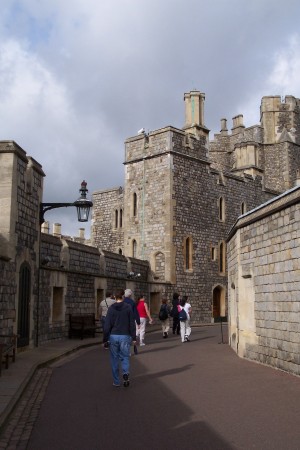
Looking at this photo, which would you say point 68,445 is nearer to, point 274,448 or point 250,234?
point 274,448

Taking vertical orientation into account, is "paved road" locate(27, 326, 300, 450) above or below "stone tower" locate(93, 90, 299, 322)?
below

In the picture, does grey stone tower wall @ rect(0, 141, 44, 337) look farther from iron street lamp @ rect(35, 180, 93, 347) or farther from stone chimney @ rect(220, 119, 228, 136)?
stone chimney @ rect(220, 119, 228, 136)

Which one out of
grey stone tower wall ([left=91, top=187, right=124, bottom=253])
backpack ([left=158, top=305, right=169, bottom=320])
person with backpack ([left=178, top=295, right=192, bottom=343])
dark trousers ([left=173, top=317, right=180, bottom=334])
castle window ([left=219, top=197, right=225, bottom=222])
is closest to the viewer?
person with backpack ([left=178, top=295, right=192, bottom=343])

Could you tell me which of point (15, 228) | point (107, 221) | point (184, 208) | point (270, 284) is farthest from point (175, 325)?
point (107, 221)

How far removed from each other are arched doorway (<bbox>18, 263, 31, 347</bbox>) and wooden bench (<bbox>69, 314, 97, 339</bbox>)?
11.5ft

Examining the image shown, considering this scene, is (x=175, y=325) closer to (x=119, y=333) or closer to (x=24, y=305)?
(x=24, y=305)

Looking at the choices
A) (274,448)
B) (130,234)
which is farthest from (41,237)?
(130,234)

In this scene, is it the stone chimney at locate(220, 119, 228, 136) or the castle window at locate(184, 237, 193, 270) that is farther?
the stone chimney at locate(220, 119, 228, 136)

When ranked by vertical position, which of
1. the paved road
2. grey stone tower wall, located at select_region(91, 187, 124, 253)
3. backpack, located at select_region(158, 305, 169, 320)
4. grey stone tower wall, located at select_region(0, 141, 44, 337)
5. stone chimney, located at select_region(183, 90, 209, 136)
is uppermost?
stone chimney, located at select_region(183, 90, 209, 136)

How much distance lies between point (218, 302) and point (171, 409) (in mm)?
23874

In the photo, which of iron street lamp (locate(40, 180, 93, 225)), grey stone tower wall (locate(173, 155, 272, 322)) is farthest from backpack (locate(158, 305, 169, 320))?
grey stone tower wall (locate(173, 155, 272, 322))

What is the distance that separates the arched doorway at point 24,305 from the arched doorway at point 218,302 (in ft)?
58.8

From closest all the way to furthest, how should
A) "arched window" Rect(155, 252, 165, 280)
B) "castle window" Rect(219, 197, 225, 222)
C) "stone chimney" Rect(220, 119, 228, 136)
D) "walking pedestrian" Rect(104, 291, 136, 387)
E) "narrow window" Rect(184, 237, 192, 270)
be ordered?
"walking pedestrian" Rect(104, 291, 136, 387) < "arched window" Rect(155, 252, 165, 280) < "narrow window" Rect(184, 237, 192, 270) < "castle window" Rect(219, 197, 225, 222) < "stone chimney" Rect(220, 119, 228, 136)

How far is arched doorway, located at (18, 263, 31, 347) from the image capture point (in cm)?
1211
